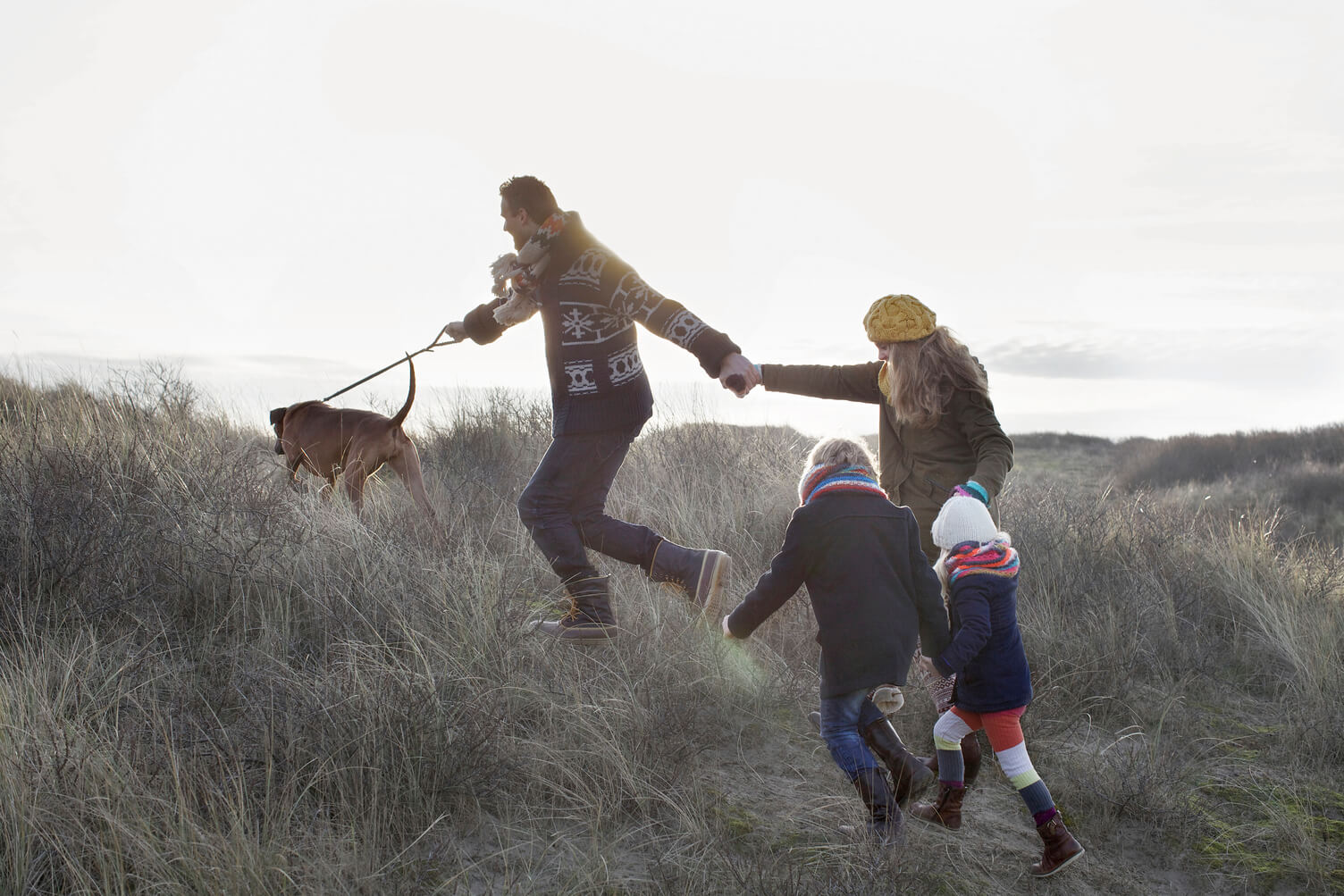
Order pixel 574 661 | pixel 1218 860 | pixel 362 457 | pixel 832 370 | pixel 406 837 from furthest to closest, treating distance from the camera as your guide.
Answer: pixel 362 457
pixel 832 370
pixel 574 661
pixel 1218 860
pixel 406 837

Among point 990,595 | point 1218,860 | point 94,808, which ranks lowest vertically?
point 1218,860

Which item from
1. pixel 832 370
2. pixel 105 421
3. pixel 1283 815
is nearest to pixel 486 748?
pixel 832 370

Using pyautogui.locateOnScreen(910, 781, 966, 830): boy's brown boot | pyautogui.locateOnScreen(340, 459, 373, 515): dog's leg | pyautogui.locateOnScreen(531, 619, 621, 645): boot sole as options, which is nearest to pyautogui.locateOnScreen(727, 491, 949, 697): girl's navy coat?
pyautogui.locateOnScreen(910, 781, 966, 830): boy's brown boot

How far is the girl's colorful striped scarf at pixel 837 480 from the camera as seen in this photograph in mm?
3082

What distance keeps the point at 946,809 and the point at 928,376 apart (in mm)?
1655

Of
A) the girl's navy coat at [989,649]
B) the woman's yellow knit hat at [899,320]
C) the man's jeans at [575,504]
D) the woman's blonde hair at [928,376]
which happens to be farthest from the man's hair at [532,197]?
the girl's navy coat at [989,649]

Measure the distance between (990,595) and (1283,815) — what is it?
1.76 meters

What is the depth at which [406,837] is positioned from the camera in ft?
9.48

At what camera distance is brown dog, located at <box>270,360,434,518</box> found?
235 inches

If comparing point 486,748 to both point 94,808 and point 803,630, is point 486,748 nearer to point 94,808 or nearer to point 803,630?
point 94,808

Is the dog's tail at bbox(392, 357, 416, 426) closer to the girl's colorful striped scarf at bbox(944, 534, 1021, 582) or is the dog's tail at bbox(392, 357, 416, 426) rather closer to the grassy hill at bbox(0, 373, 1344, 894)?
the grassy hill at bbox(0, 373, 1344, 894)

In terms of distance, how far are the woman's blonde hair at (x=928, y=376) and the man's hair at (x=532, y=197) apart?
68.1 inches

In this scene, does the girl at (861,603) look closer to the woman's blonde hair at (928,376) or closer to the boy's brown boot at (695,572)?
the woman's blonde hair at (928,376)

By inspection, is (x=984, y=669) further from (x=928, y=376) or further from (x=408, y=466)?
(x=408, y=466)
